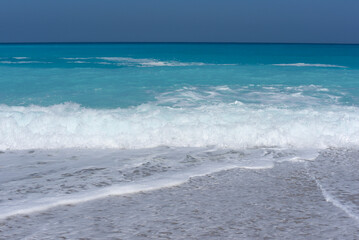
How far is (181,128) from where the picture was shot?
6.33 meters

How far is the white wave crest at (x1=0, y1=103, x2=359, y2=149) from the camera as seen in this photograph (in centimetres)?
579

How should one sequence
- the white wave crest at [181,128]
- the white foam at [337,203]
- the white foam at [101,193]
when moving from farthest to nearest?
the white wave crest at [181,128] → the white foam at [101,193] → the white foam at [337,203]

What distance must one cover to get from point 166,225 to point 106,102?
681 centimetres

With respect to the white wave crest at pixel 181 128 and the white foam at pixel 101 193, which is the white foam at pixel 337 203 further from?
the white wave crest at pixel 181 128

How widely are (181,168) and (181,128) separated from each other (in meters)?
1.85

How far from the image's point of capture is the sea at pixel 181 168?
9.95 feet

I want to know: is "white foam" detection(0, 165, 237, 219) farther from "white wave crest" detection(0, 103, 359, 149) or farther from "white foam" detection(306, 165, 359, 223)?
"white wave crest" detection(0, 103, 359, 149)

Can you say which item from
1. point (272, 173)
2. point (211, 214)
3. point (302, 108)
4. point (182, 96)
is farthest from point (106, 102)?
point (211, 214)

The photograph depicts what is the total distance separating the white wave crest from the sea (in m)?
0.02

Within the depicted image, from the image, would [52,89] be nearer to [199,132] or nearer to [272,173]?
[199,132]

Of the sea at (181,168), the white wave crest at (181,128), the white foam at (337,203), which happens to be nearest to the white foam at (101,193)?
the sea at (181,168)

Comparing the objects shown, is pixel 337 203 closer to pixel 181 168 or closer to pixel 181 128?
pixel 181 168

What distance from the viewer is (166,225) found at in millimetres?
3010

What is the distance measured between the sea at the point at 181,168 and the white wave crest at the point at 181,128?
2 cm
